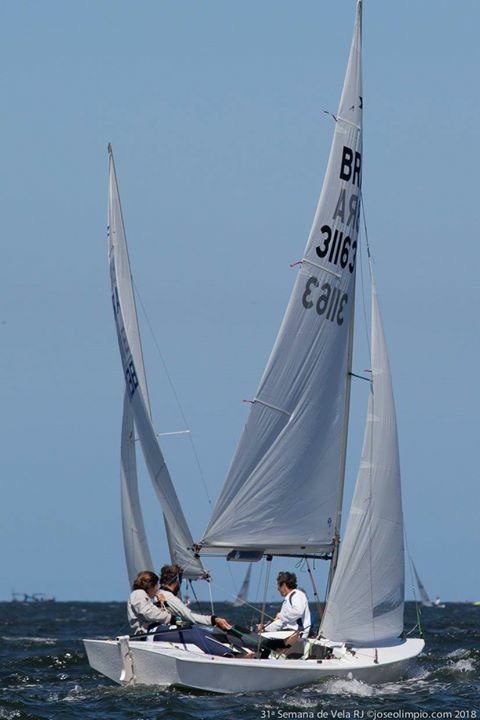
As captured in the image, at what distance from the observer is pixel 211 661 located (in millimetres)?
20359

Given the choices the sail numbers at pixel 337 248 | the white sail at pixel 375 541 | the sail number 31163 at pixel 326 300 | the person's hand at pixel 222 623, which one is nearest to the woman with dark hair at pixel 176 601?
the person's hand at pixel 222 623

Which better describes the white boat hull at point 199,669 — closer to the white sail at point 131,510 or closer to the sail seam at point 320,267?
the white sail at point 131,510

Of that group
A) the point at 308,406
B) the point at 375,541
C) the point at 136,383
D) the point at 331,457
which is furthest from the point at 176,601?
the point at 136,383

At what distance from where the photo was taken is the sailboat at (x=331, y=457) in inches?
888

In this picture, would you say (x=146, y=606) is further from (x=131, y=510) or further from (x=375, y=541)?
(x=131, y=510)

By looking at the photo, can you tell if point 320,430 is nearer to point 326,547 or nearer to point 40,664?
point 326,547

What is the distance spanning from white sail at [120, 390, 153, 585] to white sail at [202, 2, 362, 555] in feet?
7.75

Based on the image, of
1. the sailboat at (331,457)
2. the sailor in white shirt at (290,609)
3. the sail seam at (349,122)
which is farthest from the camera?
the sail seam at (349,122)

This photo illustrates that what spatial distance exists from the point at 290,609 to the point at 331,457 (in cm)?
254

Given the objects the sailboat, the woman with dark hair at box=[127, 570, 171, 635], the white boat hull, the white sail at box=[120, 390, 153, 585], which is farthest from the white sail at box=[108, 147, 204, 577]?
the white boat hull

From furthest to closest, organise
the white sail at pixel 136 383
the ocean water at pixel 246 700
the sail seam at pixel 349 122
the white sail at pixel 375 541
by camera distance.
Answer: the white sail at pixel 136 383, the sail seam at pixel 349 122, the white sail at pixel 375 541, the ocean water at pixel 246 700

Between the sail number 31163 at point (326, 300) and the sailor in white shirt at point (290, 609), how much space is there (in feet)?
12.3

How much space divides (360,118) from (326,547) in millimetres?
6133

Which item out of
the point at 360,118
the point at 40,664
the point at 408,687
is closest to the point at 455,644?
the point at 40,664
